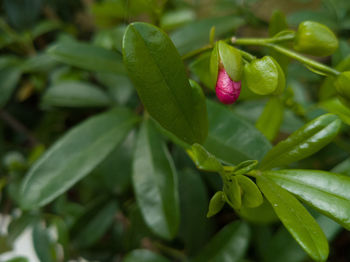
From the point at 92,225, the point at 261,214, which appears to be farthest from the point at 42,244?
the point at 261,214

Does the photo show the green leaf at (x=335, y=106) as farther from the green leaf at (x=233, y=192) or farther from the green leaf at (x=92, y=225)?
the green leaf at (x=92, y=225)

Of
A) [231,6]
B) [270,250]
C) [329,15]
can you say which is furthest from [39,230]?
[329,15]

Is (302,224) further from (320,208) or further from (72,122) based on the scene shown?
(72,122)

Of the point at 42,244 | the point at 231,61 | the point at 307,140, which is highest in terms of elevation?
the point at 231,61

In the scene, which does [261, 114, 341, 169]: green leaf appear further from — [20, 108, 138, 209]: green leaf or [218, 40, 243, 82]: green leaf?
[20, 108, 138, 209]: green leaf

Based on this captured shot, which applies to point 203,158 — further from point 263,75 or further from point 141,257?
point 141,257

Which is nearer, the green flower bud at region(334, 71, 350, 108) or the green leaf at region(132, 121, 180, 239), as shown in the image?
the green flower bud at region(334, 71, 350, 108)

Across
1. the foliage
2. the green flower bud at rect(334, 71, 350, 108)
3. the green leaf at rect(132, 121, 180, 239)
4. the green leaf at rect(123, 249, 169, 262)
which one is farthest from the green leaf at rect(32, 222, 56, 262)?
the green flower bud at rect(334, 71, 350, 108)
